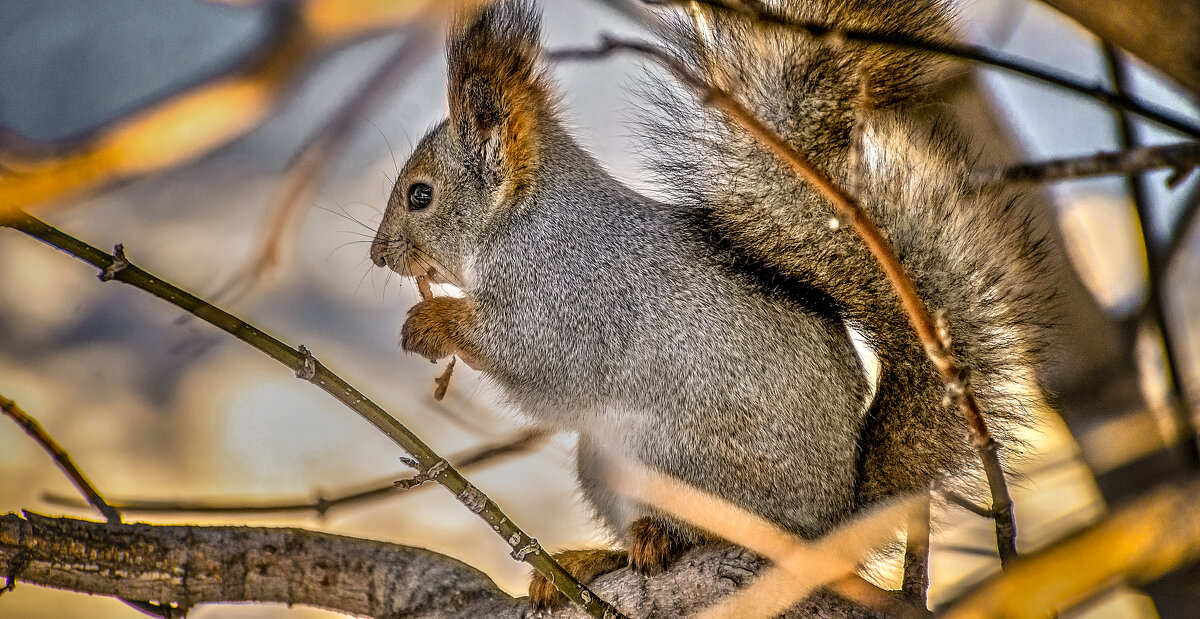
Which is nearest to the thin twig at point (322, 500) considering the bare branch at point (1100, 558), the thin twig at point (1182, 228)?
the bare branch at point (1100, 558)

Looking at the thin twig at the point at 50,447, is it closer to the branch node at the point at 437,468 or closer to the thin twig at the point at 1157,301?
the branch node at the point at 437,468

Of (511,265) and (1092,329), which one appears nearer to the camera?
(1092,329)

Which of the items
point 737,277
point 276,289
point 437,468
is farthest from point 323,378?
point 276,289

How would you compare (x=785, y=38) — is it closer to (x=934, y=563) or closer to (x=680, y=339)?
(x=680, y=339)

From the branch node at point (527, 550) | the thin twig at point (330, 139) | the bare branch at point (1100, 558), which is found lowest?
the bare branch at point (1100, 558)

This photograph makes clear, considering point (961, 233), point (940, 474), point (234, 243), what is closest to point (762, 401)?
point (940, 474)

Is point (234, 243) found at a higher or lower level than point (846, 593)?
higher
